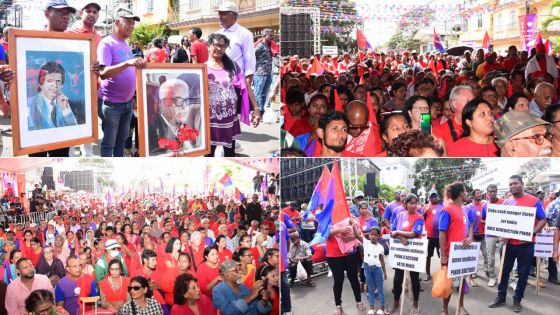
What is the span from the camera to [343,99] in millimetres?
5074

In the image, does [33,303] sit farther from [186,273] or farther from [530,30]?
[530,30]

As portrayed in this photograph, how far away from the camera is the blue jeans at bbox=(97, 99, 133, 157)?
13.9 feet

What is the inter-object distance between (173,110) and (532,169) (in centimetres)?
239

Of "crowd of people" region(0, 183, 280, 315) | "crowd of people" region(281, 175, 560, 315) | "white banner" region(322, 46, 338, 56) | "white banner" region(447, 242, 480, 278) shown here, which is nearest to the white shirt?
"crowd of people" region(281, 175, 560, 315)

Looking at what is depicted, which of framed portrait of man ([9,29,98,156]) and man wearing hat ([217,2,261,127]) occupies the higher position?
man wearing hat ([217,2,261,127])

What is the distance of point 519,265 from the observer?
4512mm

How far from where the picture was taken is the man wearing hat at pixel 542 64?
528cm

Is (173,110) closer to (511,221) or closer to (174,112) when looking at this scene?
(174,112)

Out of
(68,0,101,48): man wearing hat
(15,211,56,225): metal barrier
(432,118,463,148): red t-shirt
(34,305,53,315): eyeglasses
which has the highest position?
(68,0,101,48): man wearing hat

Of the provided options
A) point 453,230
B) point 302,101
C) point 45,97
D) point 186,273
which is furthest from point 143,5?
point 453,230

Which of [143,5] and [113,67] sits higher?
[143,5]

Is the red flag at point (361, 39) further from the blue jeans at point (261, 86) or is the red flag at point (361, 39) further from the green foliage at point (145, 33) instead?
the green foliage at point (145, 33)

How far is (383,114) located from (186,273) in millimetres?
1790

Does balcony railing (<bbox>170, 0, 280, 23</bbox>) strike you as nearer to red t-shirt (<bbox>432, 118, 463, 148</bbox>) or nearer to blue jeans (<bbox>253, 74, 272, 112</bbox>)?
blue jeans (<bbox>253, 74, 272, 112</bbox>)
